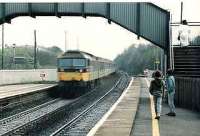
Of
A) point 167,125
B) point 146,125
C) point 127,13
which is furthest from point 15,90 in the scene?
point 167,125

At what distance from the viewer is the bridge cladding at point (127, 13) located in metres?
31.3

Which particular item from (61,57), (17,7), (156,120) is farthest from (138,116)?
(61,57)

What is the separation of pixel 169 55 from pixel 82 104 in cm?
563

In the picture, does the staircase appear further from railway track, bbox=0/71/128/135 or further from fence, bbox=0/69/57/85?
fence, bbox=0/69/57/85

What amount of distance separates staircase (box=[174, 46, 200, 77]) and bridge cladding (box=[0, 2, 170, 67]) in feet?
4.80

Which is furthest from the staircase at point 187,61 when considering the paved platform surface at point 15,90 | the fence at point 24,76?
the fence at point 24,76

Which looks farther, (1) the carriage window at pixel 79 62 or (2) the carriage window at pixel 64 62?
(2) the carriage window at pixel 64 62

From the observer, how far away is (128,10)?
1251 inches

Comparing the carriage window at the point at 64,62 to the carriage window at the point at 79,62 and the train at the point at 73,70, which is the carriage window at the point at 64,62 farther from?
the carriage window at the point at 79,62

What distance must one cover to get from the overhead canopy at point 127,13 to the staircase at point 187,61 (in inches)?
71.4

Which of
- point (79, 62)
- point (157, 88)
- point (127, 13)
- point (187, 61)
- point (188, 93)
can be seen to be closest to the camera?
point (157, 88)

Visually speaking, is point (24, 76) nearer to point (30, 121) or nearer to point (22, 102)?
point (22, 102)

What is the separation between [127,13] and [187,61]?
5.06 metres

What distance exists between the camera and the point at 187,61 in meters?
28.9
